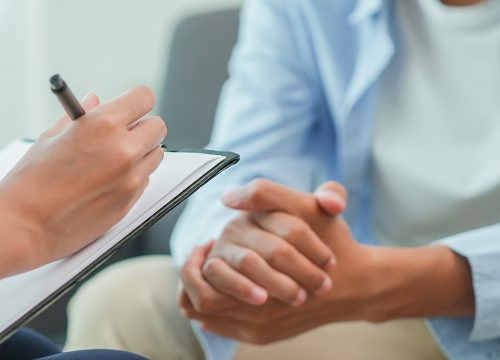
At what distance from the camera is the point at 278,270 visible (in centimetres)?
85

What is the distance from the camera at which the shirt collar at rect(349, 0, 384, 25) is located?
3.27ft

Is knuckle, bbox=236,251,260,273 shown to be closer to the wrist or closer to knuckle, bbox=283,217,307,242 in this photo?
knuckle, bbox=283,217,307,242

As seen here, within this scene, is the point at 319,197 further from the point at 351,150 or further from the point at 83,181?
the point at 83,181

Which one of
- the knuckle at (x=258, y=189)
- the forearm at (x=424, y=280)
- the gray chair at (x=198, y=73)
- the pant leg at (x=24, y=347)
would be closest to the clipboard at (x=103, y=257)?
the pant leg at (x=24, y=347)

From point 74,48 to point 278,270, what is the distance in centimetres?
133

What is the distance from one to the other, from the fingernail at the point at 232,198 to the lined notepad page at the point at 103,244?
9.0 inches

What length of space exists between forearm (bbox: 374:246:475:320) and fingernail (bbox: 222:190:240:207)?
165mm

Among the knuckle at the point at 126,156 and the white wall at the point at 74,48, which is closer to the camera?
the knuckle at the point at 126,156

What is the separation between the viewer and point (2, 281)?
595mm

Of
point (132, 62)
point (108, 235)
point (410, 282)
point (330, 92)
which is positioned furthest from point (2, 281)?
point (132, 62)

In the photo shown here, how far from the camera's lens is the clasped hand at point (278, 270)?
839 mm

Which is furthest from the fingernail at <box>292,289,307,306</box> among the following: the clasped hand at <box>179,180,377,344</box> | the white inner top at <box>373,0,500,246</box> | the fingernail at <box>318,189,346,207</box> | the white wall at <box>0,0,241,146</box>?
the white wall at <box>0,0,241,146</box>

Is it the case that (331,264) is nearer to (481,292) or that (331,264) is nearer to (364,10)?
(481,292)

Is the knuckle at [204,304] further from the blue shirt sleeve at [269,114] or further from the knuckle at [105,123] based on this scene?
the knuckle at [105,123]
